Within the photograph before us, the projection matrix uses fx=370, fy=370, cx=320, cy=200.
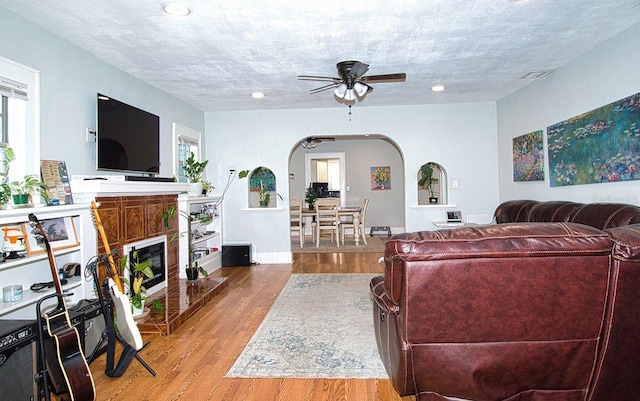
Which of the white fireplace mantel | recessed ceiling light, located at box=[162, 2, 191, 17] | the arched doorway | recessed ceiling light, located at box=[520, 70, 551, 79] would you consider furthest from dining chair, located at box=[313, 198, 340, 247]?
recessed ceiling light, located at box=[162, 2, 191, 17]

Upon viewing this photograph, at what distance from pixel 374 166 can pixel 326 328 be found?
6.49 metres

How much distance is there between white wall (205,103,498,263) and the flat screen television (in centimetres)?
173

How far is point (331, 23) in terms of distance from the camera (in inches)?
115

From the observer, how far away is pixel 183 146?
5.38m

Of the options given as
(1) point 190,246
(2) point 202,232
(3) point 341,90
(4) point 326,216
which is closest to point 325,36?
(3) point 341,90

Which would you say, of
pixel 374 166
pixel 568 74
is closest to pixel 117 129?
pixel 568 74

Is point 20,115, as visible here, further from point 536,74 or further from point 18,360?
point 536,74

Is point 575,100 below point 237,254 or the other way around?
the other way around

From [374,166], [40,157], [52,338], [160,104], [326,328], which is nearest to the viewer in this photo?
[52,338]

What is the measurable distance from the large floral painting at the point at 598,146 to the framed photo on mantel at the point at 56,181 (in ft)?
15.0

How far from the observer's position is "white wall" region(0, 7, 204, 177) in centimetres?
269

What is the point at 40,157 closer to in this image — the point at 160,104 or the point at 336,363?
the point at 160,104

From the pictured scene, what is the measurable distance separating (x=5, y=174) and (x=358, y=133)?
4483 millimetres

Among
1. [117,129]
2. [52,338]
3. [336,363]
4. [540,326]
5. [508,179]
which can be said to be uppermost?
[117,129]
